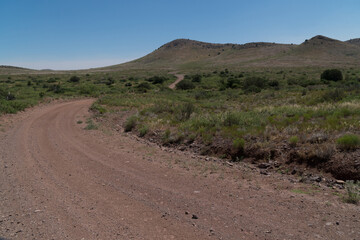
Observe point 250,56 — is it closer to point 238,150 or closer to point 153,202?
point 238,150

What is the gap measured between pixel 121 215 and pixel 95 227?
0.49 metres

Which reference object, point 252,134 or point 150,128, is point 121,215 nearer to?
point 252,134

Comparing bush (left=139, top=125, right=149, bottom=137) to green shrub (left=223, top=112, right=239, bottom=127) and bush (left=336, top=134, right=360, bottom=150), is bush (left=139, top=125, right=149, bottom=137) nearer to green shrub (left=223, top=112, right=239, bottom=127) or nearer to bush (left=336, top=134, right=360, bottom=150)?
green shrub (left=223, top=112, right=239, bottom=127)

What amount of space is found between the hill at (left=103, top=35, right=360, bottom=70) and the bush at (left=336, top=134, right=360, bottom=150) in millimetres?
76153

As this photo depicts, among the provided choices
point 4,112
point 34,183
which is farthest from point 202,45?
point 34,183

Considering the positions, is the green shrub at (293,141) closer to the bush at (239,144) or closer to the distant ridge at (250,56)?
the bush at (239,144)

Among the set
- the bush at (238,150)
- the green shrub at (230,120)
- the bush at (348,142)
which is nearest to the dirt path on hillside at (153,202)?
the bush at (238,150)

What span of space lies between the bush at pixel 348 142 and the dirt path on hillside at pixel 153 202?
5.69 feet

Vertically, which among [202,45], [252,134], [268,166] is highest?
[202,45]

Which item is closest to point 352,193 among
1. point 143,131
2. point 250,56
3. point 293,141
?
point 293,141

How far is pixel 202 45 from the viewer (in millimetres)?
162000

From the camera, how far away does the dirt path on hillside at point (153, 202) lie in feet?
12.6

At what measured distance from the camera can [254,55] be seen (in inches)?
4471

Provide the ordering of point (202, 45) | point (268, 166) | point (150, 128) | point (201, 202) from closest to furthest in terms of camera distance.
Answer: point (201, 202)
point (268, 166)
point (150, 128)
point (202, 45)
